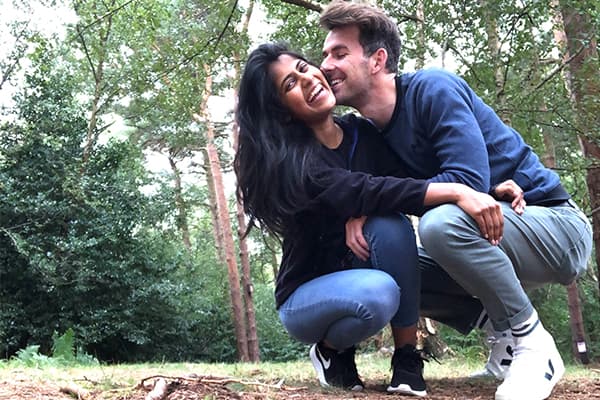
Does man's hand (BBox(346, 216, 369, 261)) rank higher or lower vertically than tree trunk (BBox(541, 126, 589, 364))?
higher

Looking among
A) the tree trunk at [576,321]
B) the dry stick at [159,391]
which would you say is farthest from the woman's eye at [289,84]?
the tree trunk at [576,321]

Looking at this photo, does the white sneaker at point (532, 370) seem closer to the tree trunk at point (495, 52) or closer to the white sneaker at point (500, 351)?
the white sneaker at point (500, 351)

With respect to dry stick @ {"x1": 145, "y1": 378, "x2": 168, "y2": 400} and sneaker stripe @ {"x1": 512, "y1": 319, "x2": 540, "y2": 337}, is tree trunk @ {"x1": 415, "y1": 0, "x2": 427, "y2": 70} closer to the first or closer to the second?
sneaker stripe @ {"x1": 512, "y1": 319, "x2": 540, "y2": 337}

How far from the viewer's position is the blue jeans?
1946 mm

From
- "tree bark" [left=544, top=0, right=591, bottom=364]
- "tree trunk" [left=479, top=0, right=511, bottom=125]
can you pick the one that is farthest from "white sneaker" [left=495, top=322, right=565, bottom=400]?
"tree bark" [left=544, top=0, right=591, bottom=364]

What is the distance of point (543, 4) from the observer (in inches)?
189

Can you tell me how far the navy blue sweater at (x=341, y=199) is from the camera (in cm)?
194

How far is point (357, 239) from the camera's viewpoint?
205 cm

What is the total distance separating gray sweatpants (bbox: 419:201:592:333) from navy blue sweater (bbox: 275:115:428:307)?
0.14 meters

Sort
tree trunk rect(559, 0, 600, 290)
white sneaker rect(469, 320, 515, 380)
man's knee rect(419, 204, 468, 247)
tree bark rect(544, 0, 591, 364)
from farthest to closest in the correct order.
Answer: tree bark rect(544, 0, 591, 364)
tree trunk rect(559, 0, 600, 290)
white sneaker rect(469, 320, 515, 380)
man's knee rect(419, 204, 468, 247)

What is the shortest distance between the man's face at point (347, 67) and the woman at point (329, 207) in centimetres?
7

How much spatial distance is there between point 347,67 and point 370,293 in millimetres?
818

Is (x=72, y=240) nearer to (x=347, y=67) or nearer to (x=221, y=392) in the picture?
(x=347, y=67)

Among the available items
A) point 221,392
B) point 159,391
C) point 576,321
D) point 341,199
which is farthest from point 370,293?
point 576,321
